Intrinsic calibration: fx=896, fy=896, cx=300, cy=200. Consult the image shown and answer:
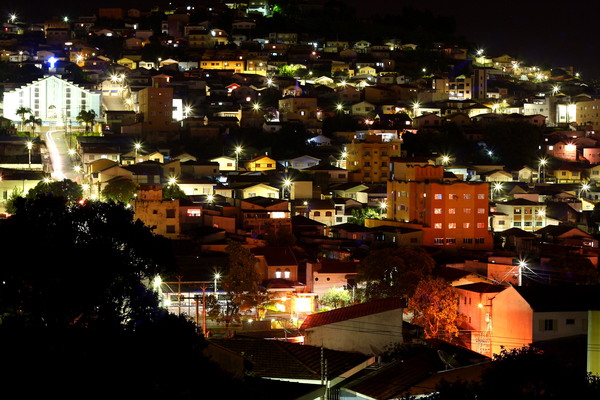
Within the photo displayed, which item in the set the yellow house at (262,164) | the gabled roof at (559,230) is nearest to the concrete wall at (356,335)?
the gabled roof at (559,230)

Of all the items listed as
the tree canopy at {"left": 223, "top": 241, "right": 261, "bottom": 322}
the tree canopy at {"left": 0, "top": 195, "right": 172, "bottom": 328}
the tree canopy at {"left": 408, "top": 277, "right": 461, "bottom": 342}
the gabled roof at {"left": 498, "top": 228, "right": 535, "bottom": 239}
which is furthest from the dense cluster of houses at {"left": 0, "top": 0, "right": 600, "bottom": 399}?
the tree canopy at {"left": 0, "top": 195, "right": 172, "bottom": 328}

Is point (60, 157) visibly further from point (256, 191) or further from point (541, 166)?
point (541, 166)

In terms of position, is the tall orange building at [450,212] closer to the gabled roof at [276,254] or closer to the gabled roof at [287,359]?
the gabled roof at [276,254]

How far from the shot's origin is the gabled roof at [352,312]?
1021 centimetres

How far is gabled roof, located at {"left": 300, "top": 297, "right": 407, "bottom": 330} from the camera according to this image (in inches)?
402

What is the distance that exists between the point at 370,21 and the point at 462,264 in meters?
33.3

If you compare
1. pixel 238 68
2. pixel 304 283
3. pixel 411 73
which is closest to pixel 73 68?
pixel 238 68

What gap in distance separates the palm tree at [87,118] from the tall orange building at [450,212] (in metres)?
10.7

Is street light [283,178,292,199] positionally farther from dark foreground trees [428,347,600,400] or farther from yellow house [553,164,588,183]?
dark foreground trees [428,347,600,400]

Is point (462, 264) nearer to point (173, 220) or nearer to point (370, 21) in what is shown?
point (173, 220)

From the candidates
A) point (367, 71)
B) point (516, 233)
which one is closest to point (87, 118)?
point (516, 233)

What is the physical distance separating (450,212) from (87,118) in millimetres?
11977

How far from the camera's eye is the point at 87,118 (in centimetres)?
2634

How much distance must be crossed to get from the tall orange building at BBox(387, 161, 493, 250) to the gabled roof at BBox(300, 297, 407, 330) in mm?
8509
